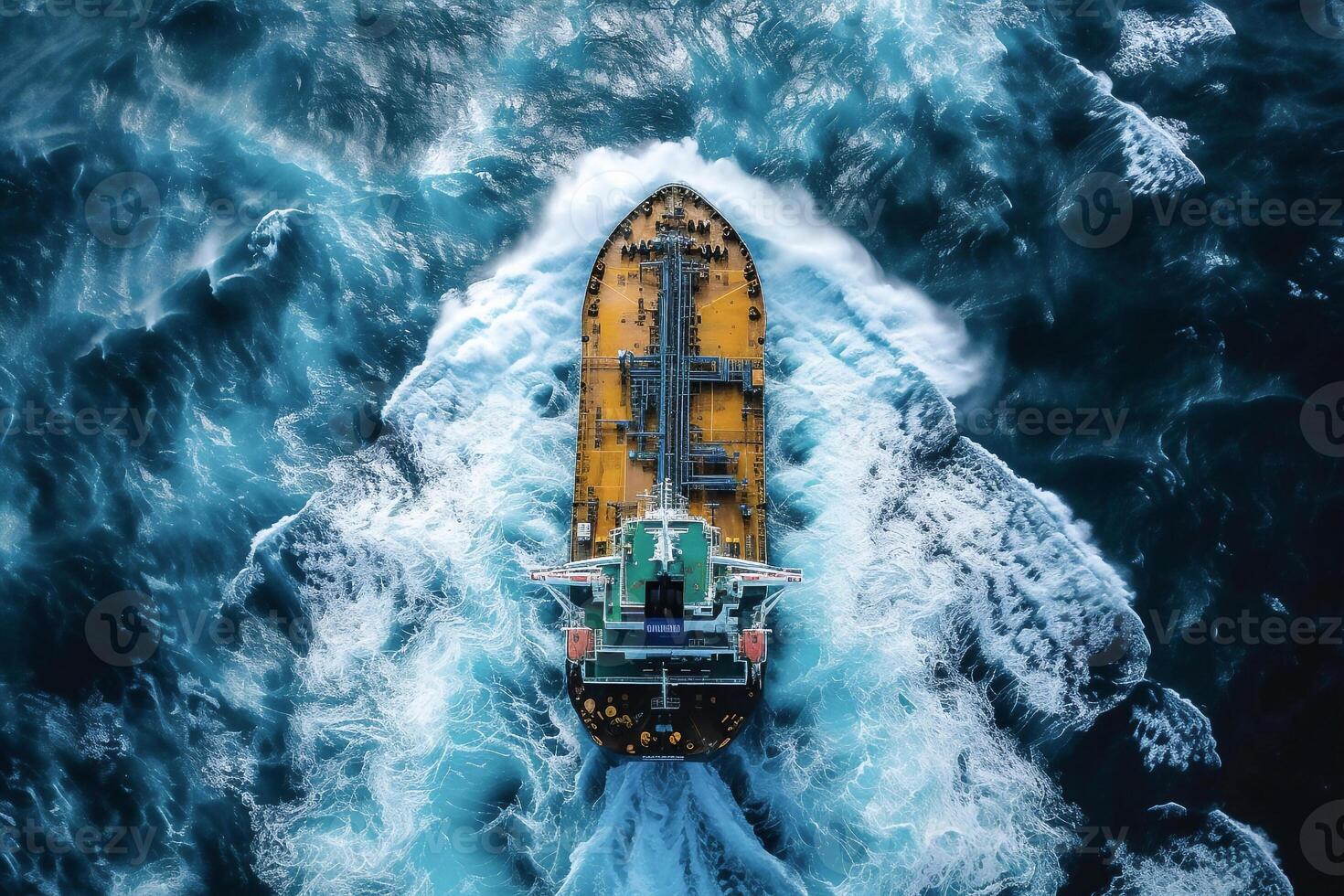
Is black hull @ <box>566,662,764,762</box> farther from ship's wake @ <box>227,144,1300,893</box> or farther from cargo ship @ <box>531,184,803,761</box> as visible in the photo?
ship's wake @ <box>227,144,1300,893</box>

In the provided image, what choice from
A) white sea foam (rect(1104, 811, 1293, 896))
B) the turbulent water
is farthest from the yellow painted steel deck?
white sea foam (rect(1104, 811, 1293, 896))

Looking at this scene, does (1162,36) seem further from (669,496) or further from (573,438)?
(573,438)

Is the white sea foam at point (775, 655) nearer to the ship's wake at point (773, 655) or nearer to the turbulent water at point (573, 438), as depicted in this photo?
the ship's wake at point (773, 655)

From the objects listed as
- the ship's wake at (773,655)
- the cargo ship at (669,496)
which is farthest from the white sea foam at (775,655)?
the cargo ship at (669,496)

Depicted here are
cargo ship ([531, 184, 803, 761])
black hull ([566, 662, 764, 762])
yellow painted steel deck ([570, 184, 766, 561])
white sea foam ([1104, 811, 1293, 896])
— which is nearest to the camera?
cargo ship ([531, 184, 803, 761])

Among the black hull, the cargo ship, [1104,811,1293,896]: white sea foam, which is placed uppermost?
the cargo ship
